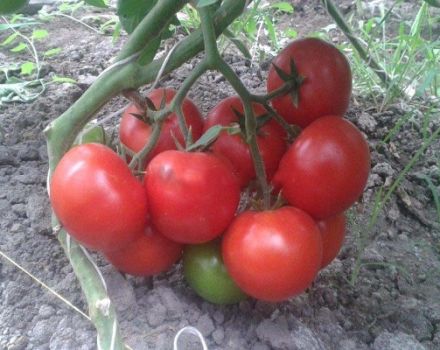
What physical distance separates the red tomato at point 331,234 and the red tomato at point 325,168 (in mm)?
40

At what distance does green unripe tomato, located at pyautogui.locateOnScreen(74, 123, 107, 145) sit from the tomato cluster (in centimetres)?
3

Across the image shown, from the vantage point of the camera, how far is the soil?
0.93 metres

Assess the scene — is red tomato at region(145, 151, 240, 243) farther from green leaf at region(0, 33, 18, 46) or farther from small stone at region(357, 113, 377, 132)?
green leaf at region(0, 33, 18, 46)

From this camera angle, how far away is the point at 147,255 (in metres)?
0.92

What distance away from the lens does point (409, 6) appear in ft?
7.38

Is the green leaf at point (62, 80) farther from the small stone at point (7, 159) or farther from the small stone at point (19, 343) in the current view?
the small stone at point (19, 343)

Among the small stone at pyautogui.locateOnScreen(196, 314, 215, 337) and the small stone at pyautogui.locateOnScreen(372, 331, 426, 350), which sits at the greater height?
the small stone at pyautogui.locateOnScreen(196, 314, 215, 337)

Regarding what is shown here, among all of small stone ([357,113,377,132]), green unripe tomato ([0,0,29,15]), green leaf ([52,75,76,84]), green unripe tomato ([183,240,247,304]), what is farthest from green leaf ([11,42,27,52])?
green unripe tomato ([183,240,247,304])

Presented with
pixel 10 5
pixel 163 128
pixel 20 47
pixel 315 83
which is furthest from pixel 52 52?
pixel 315 83

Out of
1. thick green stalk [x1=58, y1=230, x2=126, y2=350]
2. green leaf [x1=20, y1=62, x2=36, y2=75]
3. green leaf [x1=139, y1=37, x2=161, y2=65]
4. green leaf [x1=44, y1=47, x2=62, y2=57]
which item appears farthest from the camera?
green leaf [x1=44, y1=47, x2=62, y2=57]

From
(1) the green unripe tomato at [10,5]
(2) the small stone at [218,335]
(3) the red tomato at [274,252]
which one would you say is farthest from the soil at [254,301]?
(1) the green unripe tomato at [10,5]

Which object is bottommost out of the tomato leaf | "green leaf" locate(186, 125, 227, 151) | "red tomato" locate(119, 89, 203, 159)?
"red tomato" locate(119, 89, 203, 159)

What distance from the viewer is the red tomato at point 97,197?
0.82 metres

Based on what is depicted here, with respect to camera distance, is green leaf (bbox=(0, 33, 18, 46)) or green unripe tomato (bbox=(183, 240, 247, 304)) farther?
green leaf (bbox=(0, 33, 18, 46))
